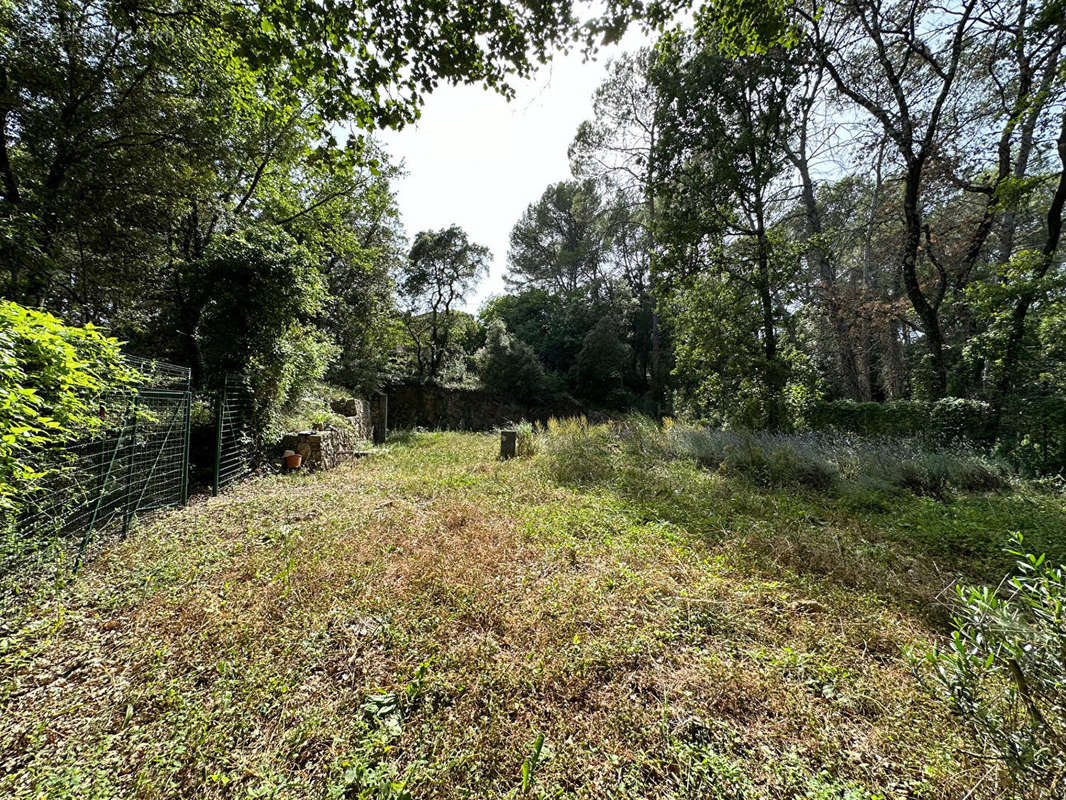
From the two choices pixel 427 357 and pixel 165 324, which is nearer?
pixel 165 324

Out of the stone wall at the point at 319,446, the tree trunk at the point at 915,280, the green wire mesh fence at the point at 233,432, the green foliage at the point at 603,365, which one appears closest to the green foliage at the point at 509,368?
the green foliage at the point at 603,365

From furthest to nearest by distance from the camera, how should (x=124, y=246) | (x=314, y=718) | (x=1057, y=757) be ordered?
(x=124, y=246) < (x=314, y=718) < (x=1057, y=757)

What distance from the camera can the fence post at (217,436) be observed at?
468 centimetres

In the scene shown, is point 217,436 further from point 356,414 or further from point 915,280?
point 915,280

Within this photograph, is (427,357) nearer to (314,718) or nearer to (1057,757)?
(314,718)

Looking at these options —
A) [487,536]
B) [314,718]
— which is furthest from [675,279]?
[314,718]

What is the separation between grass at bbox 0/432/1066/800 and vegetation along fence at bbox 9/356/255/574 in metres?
0.34

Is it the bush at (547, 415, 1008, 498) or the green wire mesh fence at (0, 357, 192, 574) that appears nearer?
the green wire mesh fence at (0, 357, 192, 574)

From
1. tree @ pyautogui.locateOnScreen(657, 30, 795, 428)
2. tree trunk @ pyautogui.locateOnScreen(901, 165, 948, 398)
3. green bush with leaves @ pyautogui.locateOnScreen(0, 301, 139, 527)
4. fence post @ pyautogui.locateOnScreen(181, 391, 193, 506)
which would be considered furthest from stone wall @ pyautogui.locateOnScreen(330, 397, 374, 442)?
tree trunk @ pyautogui.locateOnScreen(901, 165, 948, 398)

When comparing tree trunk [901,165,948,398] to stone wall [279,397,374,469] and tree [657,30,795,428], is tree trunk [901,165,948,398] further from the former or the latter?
stone wall [279,397,374,469]

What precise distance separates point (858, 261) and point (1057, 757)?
1986cm

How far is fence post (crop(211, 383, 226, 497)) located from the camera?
4.68 m

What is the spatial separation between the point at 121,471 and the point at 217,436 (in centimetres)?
163

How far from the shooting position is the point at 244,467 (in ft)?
17.8
